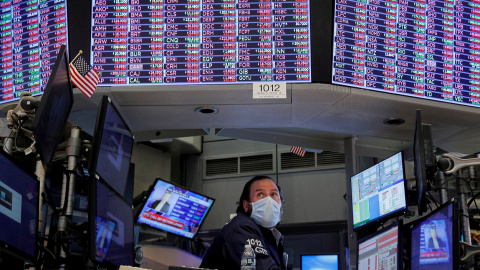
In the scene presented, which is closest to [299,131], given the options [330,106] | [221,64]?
[330,106]

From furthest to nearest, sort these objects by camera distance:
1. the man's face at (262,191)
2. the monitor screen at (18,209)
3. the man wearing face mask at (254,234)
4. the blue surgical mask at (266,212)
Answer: the man's face at (262,191) → the blue surgical mask at (266,212) → the man wearing face mask at (254,234) → the monitor screen at (18,209)

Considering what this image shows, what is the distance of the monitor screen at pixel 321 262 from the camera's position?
6426mm

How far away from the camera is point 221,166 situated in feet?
29.9

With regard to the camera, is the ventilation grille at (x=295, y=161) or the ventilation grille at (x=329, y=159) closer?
the ventilation grille at (x=329, y=159)

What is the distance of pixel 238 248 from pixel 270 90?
1.54 meters

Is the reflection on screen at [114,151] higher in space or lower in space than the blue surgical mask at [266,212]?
higher

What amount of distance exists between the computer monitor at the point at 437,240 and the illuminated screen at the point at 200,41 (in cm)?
140

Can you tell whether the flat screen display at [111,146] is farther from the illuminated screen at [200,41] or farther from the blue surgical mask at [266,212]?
the illuminated screen at [200,41]

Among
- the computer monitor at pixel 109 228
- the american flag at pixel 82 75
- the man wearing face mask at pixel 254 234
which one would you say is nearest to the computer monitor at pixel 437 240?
the man wearing face mask at pixel 254 234

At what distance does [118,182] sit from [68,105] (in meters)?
0.53

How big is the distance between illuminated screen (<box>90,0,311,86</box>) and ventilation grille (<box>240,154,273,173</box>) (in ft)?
13.5

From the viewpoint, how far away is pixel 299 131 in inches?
237

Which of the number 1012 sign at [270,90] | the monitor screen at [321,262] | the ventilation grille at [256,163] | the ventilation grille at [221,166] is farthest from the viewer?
the ventilation grille at [221,166]

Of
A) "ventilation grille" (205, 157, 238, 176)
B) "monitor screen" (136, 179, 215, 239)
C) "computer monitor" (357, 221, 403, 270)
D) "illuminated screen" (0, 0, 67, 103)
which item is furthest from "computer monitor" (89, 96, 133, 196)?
"ventilation grille" (205, 157, 238, 176)
